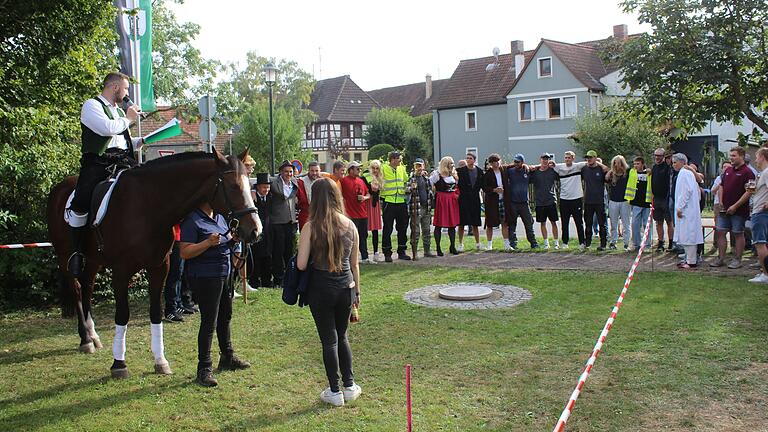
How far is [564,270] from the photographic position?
39.0ft

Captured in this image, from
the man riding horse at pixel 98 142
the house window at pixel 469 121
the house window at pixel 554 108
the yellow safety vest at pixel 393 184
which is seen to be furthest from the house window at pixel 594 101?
the man riding horse at pixel 98 142

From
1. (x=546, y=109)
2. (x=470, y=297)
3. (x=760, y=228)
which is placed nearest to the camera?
(x=470, y=297)

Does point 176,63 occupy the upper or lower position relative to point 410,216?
upper

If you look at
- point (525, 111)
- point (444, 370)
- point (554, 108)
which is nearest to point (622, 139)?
point (554, 108)

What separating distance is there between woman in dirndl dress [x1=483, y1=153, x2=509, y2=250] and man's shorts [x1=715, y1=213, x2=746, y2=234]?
446cm

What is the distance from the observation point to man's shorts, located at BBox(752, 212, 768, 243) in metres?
9.91

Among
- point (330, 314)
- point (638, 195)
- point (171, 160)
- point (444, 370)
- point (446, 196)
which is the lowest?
point (444, 370)

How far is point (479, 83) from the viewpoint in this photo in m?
52.5

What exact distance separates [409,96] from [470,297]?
68.3 m

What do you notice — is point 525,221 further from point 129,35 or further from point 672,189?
point 129,35

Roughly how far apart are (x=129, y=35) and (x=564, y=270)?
947 centimetres

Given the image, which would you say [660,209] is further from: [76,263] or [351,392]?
[76,263]

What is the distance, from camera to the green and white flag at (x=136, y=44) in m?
12.7

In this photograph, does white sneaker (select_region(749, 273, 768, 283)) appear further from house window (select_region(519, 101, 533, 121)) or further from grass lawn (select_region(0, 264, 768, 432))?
house window (select_region(519, 101, 533, 121))
